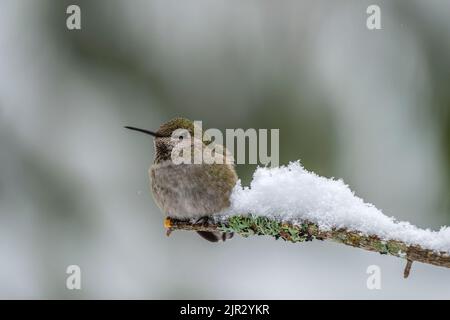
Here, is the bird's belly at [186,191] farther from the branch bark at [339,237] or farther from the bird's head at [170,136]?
the branch bark at [339,237]

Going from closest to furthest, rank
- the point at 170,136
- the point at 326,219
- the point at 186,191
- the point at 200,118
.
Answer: the point at 326,219 < the point at 186,191 < the point at 170,136 < the point at 200,118

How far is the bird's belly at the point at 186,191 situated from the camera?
3.64m

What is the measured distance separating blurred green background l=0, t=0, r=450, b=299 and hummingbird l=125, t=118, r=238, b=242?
1.94 meters

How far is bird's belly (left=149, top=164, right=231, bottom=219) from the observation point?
3643mm

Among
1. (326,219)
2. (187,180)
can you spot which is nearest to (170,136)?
(187,180)

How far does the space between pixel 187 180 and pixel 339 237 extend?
1.59m

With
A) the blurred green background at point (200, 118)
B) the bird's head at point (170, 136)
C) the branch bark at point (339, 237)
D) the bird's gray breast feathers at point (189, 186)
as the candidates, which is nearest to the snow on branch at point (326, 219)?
the branch bark at point (339, 237)

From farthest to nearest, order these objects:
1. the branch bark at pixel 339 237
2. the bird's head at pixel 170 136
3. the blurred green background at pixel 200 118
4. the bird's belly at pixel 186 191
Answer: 1. the blurred green background at pixel 200 118
2. the bird's head at pixel 170 136
3. the bird's belly at pixel 186 191
4. the branch bark at pixel 339 237

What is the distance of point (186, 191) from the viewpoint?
3869mm

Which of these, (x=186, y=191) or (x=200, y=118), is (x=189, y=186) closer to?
(x=186, y=191)

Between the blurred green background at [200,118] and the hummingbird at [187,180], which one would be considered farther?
the blurred green background at [200,118]

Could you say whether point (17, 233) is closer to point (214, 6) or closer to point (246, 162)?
point (246, 162)

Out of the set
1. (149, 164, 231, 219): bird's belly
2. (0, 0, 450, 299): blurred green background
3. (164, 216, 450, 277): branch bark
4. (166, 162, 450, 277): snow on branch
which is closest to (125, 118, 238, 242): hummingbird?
(149, 164, 231, 219): bird's belly

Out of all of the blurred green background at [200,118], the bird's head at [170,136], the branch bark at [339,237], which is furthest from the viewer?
the blurred green background at [200,118]
